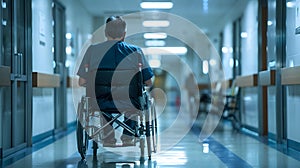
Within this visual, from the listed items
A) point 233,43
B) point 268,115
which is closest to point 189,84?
point 233,43

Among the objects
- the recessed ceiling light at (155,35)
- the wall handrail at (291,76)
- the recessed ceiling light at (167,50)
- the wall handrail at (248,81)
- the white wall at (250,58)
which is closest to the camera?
the wall handrail at (291,76)

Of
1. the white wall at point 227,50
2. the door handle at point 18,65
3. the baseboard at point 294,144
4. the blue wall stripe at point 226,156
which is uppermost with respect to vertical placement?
the white wall at point 227,50

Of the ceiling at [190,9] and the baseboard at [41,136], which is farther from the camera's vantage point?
the ceiling at [190,9]

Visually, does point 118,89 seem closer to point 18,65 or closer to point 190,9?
point 18,65

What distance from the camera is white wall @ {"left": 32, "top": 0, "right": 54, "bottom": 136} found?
20.6ft

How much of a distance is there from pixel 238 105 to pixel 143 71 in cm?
490

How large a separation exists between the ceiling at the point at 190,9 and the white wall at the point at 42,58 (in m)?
2.76

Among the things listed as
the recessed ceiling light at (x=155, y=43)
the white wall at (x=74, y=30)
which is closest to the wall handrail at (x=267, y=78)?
the white wall at (x=74, y=30)

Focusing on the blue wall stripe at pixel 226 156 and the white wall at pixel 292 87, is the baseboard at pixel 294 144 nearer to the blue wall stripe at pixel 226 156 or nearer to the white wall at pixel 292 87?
the white wall at pixel 292 87

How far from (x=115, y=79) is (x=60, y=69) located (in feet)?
13.3

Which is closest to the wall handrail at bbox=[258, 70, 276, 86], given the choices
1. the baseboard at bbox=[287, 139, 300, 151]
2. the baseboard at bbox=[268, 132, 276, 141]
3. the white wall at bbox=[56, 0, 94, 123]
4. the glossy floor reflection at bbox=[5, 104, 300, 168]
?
the baseboard at bbox=[268, 132, 276, 141]

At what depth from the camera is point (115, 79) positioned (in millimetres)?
4227

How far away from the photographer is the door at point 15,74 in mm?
4945

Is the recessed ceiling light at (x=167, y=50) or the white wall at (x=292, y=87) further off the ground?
the recessed ceiling light at (x=167, y=50)
